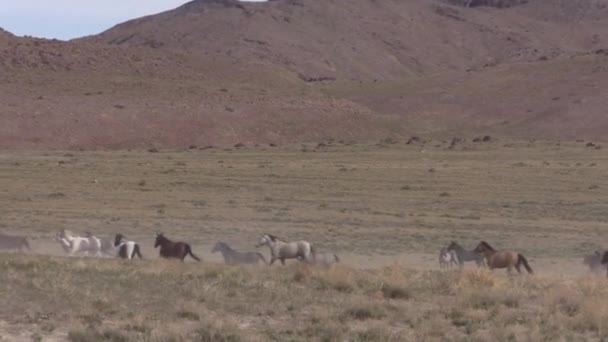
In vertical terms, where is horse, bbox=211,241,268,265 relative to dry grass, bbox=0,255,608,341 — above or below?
below

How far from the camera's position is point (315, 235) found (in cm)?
2702

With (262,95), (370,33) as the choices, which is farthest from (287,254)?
(370,33)

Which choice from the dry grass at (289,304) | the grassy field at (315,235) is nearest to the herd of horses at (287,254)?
the grassy field at (315,235)

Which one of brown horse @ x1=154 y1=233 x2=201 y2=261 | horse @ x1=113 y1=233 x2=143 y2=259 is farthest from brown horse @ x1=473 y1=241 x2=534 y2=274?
horse @ x1=113 y1=233 x2=143 y2=259

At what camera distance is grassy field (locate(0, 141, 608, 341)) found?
1369 centimetres

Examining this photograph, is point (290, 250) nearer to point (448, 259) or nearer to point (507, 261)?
point (448, 259)

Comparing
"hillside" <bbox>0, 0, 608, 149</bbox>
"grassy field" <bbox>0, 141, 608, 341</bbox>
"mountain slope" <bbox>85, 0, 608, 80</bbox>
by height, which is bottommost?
"grassy field" <bbox>0, 141, 608, 341</bbox>

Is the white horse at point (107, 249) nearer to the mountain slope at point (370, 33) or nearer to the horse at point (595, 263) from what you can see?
the horse at point (595, 263)

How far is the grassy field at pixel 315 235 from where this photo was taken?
13688 millimetres

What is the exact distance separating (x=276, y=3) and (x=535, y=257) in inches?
5558

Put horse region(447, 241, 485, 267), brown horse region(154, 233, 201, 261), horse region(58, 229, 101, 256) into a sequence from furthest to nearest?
horse region(58, 229, 101, 256) → brown horse region(154, 233, 201, 261) → horse region(447, 241, 485, 267)

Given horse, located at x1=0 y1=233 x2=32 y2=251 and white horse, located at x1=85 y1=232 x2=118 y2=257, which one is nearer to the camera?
white horse, located at x1=85 y1=232 x2=118 y2=257

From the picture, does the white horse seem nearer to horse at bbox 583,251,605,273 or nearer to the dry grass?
the dry grass

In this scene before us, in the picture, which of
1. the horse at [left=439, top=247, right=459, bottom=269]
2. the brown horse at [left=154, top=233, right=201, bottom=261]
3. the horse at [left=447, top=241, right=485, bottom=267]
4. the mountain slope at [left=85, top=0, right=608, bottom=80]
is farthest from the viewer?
the mountain slope at [left=85, top=0, right=608, bottom=80]
